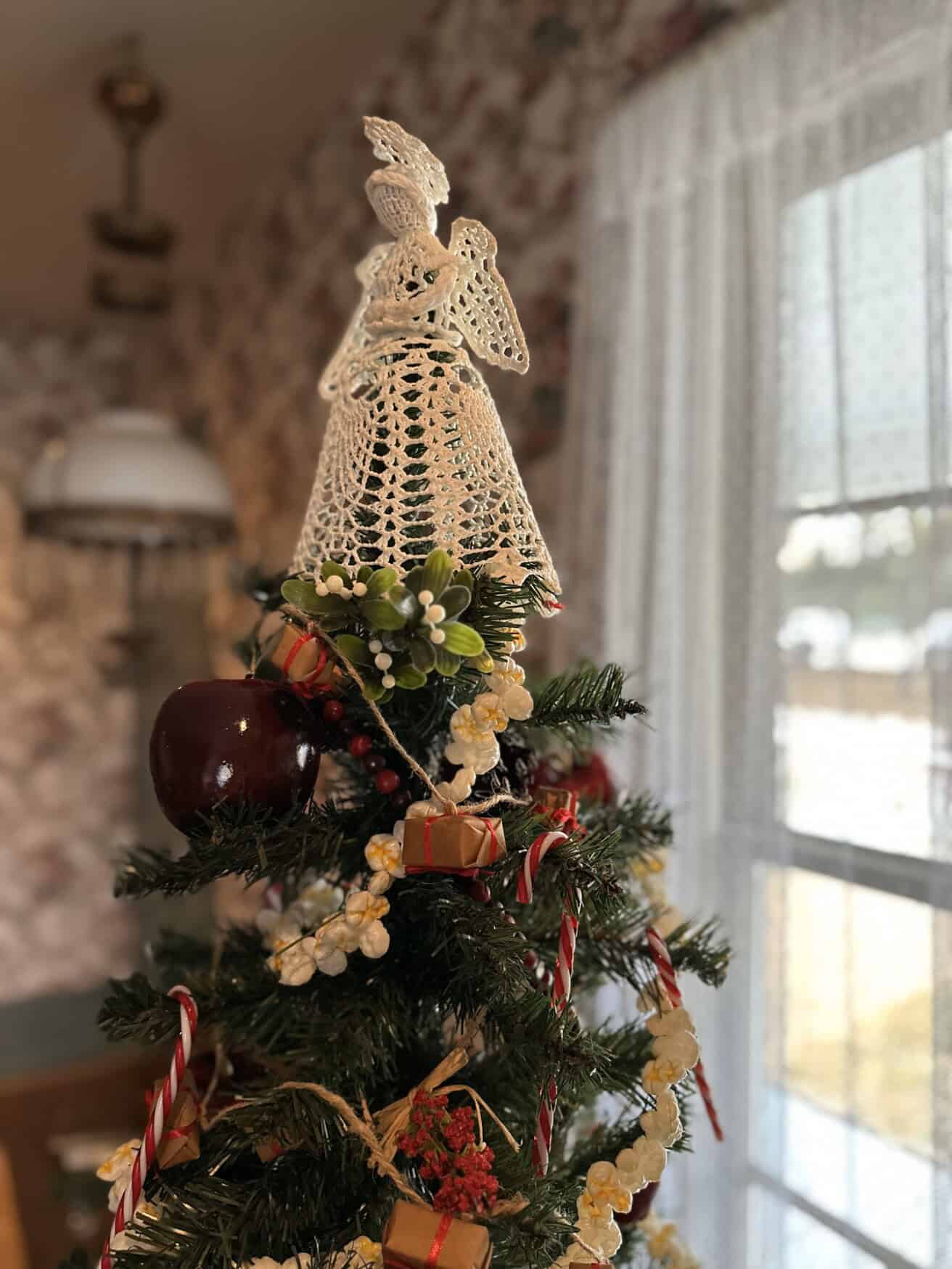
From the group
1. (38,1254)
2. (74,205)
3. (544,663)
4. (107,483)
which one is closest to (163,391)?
(74,205)

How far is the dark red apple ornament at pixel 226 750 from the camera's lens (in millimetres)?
506

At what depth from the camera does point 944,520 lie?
33.3 inches

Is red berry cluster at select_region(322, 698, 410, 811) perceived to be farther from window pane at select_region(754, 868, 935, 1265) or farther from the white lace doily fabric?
window pane at select_region(754, 868, 935, 1265)

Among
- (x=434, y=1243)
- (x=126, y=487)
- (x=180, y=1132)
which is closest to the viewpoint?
(x=434, y=1243)

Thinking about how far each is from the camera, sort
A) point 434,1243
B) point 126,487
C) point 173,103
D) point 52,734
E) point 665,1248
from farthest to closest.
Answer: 1. point 52,734
2. point 173,103
3. point 126,487
4. point 665,1248
5. point 434,1243

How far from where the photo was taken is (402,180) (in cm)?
58

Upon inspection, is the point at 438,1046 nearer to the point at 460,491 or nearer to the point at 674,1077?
the point at 674,1077

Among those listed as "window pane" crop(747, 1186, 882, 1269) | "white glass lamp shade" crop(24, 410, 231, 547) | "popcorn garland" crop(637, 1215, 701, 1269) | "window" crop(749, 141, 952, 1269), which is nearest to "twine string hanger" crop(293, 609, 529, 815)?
"popcorn garland" crop(637, 1215, 701, 1269)

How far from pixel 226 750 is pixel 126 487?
139 centimetres

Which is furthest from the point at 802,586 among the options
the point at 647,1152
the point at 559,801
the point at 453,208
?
the point at 453,208

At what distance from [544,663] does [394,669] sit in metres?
0.95

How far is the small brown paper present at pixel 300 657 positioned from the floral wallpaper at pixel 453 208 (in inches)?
36.6

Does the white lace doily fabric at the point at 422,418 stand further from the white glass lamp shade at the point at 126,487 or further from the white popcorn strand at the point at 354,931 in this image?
the white glass lamp shade at the point at 126,487

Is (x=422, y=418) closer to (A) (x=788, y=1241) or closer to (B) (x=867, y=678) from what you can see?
(B) (x=867, y=678)
